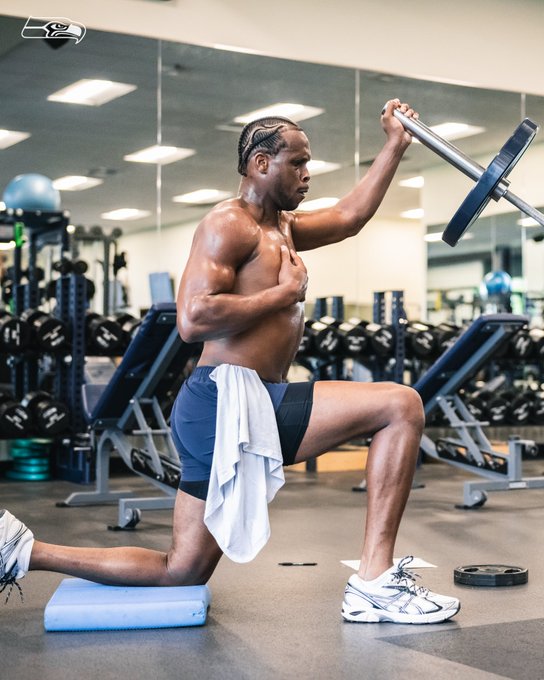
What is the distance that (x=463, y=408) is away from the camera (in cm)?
528

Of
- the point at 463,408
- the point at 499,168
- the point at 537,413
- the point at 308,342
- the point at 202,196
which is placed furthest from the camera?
the point at 202,196

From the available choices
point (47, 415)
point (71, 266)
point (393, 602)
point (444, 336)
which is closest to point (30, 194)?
point (71, 266)

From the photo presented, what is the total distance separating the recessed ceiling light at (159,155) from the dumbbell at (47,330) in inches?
75.6

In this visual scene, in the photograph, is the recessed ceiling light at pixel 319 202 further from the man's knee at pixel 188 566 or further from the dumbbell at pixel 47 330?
the man's knee at pixel 188 566

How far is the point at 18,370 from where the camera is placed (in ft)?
21.5

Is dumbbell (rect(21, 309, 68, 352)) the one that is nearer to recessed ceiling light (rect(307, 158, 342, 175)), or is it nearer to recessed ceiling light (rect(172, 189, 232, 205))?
recessed ceiling light (rect(172, 189, 232, 205))

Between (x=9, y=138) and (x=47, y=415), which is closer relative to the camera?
(x=47, y=415)

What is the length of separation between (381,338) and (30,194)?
8.38 ft

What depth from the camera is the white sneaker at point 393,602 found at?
7.53 feet

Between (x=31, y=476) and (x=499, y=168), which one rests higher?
(x=499, y=168)

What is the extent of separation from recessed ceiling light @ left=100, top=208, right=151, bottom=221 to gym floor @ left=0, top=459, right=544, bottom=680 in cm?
334

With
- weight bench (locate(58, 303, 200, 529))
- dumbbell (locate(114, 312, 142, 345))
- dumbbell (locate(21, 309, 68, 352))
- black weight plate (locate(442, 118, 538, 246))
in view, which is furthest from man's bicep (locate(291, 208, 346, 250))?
dumbbell (locate(114, 312, 142, 345))

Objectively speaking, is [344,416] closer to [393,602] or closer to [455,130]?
[393,602]

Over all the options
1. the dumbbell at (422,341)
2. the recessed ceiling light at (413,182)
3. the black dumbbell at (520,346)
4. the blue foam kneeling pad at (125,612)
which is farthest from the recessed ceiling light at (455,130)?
the blue foam kneeling pad at (125,612)
